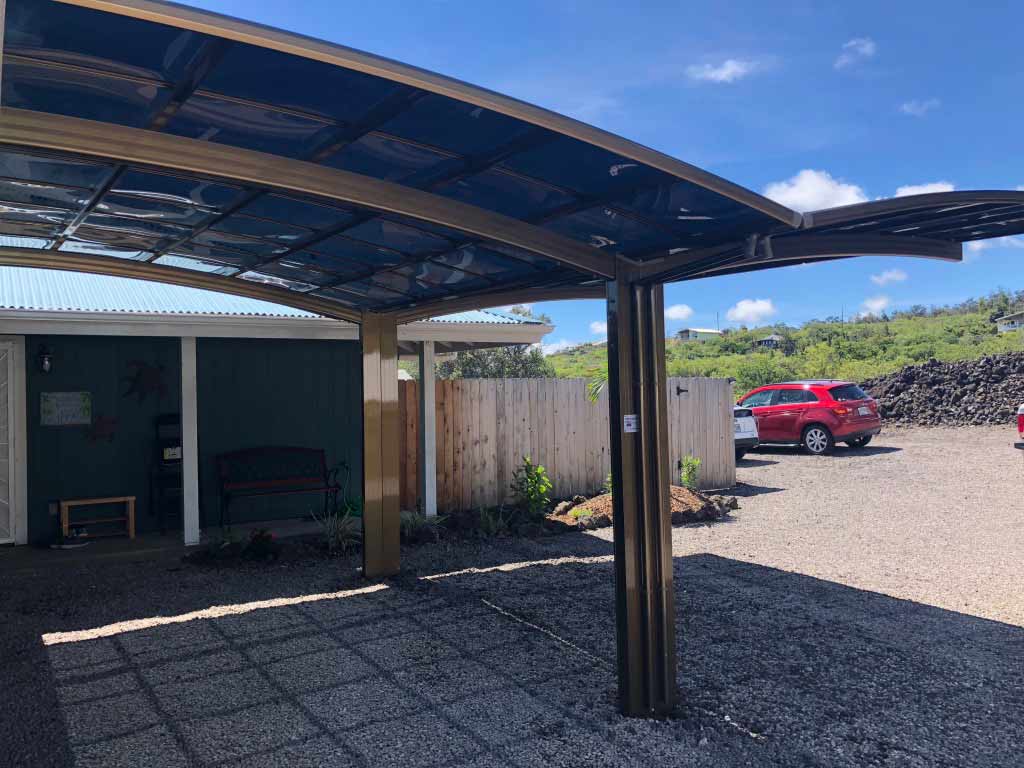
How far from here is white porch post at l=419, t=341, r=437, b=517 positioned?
9797 mm

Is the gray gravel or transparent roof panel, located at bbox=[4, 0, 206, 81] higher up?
transparent roof panel, located at bbox=[4, 0, 206, 81]

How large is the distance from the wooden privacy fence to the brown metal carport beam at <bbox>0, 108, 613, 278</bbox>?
6.38m

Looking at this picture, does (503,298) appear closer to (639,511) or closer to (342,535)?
(639,511)

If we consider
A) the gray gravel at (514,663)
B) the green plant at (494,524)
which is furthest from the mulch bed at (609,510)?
the gray gravel at (514,663)

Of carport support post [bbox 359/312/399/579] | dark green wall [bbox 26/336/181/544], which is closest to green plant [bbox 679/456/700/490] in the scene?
carport support post [bbox 359/312/399/579]

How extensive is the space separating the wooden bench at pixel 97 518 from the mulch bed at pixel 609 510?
487cm

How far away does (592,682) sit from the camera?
4.68 metres

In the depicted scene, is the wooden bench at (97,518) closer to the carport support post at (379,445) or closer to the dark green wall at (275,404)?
the dark green wall at (275,404)

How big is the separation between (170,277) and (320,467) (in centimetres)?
460

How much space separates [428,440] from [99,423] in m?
3.78

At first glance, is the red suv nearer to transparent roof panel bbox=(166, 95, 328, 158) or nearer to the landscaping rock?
the landscaping rock

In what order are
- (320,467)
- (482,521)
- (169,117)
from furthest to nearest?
(320,467) < (482,521) < (169,117)

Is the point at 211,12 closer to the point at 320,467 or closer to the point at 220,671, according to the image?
the point at 220,671

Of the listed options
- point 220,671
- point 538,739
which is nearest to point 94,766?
point 220,671
